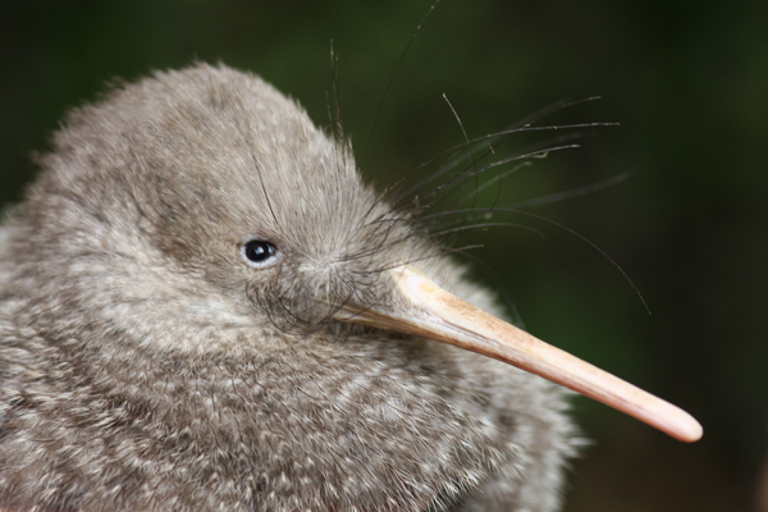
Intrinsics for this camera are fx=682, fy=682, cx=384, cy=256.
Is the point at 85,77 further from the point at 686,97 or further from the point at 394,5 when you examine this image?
the point at 686,97

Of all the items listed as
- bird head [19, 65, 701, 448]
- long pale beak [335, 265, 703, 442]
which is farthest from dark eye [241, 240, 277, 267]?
long pale beak [335, 265, 703, 442]

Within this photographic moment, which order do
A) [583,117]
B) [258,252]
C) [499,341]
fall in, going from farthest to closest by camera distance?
[583,117], [258,252], [499,341]

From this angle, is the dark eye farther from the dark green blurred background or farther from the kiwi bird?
the dark green blurred background

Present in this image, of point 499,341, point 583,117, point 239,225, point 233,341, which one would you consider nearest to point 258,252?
point 239,225

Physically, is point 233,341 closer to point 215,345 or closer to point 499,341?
point 215,345

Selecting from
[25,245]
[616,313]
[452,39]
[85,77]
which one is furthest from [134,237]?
[616,313]

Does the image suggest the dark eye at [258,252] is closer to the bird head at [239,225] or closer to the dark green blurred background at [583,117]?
the bird head at [239,225]
